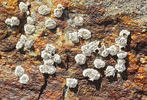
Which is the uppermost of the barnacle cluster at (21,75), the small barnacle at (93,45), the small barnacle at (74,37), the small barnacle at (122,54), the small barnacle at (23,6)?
the small barnacle at (23,6)

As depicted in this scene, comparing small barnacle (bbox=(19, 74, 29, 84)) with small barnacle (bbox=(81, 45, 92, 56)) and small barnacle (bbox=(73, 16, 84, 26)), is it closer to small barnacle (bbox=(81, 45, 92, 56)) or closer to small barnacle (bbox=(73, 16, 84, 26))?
small barnacle (bbox=(81, 45, 92, 56))

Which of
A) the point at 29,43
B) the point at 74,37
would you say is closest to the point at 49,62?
the point at 29,43

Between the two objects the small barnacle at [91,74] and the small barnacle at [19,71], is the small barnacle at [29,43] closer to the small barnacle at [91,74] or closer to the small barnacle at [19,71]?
the small barnacle at [19,71]

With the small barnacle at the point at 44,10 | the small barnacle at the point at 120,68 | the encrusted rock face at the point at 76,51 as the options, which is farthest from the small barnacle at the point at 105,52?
the small barnacle at the point at 44,10

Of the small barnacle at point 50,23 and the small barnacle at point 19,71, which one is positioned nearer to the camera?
the small barnacle at point 50,23

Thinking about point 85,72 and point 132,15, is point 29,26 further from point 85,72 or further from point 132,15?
point 132,15

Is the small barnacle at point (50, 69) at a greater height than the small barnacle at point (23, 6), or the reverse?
the small barnacle at point (23, 6)

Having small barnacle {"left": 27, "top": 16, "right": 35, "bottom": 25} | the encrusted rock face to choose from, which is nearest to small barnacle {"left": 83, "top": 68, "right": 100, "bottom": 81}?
the encrusted rock face
